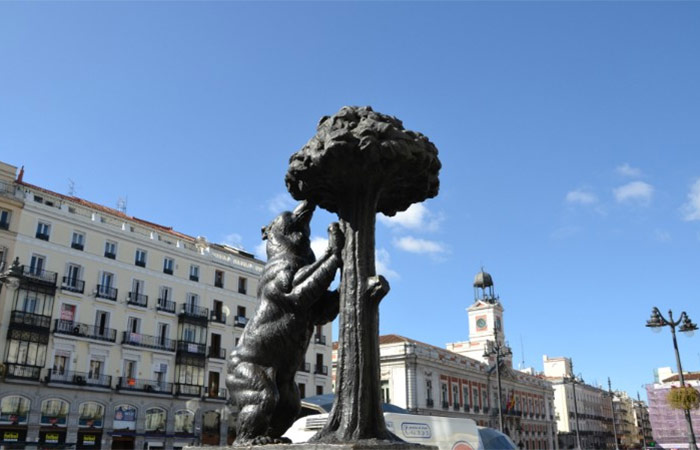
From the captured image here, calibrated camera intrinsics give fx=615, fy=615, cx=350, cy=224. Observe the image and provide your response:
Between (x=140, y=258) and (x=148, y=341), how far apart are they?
438cm

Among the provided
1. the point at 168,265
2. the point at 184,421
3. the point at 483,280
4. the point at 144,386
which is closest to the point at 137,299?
the point at 168,265

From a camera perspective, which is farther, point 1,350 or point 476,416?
point 476,416

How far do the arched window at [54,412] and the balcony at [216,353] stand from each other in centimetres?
828

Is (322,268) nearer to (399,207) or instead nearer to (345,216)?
(345,216)

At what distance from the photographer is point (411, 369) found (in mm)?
43625

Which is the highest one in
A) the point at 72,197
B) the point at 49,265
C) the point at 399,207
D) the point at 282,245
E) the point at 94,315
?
the point at 72,197

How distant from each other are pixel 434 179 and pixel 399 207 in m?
0.45

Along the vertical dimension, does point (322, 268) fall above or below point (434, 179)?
below

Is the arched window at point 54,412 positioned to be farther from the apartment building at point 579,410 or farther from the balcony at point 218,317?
the apartment building at point 579,410

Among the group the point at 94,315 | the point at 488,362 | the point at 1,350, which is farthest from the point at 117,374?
the point at 488,362

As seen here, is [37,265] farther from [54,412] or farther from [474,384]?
[474,384]

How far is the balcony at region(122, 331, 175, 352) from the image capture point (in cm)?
3038

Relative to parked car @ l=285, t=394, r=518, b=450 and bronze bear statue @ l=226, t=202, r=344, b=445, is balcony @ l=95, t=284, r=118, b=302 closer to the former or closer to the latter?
parked car @ l=285, t=394, r=518, b=450

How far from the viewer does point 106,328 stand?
29.8 metres
